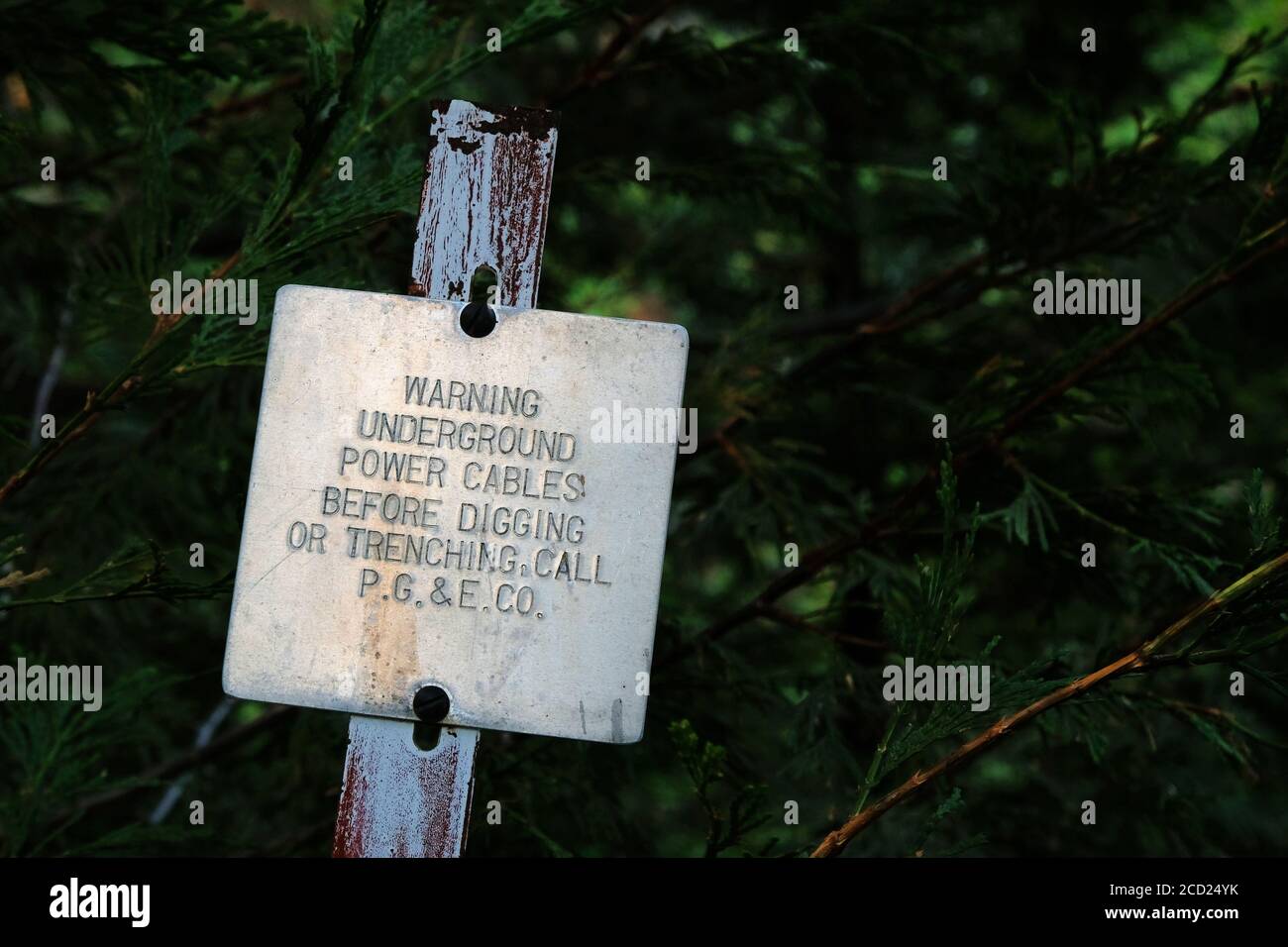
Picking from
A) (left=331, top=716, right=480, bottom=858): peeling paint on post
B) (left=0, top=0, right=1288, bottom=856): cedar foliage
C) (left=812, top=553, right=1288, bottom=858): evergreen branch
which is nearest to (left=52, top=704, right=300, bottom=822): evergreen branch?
(left=0, top=0, right=1288, bottom=856): cedar foliage

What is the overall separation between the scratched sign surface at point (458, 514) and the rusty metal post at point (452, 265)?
0.07 meters

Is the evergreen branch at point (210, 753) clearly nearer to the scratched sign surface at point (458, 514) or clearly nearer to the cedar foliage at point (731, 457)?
the cedar foliage at point (731, 457)

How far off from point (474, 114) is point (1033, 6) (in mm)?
4808

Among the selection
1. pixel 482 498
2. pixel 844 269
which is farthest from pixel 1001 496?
pixel 844 269

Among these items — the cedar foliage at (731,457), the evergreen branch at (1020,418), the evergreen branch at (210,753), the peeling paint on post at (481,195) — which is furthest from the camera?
the evergreen branch at (210,753)

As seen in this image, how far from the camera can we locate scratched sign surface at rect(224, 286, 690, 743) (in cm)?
170

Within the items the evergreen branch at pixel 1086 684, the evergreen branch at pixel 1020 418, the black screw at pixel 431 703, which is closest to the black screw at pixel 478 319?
the black screw at pixel 431 703

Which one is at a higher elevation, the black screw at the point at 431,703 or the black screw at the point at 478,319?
the black screw at the point at 478,319

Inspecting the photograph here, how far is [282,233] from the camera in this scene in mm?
2078

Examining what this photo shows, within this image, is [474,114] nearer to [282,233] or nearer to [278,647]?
[282,233]

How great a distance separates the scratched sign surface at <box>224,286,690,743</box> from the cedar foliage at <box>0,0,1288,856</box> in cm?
23

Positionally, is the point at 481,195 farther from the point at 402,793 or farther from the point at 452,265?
the point at 402,793

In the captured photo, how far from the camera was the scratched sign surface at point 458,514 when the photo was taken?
1.70 metres

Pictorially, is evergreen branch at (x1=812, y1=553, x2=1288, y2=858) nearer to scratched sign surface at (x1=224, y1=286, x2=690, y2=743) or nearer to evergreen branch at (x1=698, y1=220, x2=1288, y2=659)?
scratched sign surface at (x1=224, y1=286, x2=690, y2=743)
